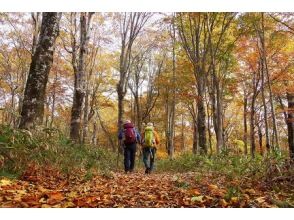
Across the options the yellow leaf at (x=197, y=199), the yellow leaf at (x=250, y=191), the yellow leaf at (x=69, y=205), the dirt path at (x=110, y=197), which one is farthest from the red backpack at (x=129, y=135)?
the yellow leaf at (x=69, y=205)

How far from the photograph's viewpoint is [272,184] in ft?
16.9

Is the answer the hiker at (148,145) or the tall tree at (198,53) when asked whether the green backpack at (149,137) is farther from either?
the tall tree at (198,53)

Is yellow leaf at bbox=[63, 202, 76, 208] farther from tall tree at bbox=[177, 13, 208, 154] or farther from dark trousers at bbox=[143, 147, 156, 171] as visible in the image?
tall tree at bbox=[177, 13, 208, 154]

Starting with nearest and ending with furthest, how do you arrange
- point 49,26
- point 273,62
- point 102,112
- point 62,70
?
point 49,26, point 273,62, point 62,70, point 102,112

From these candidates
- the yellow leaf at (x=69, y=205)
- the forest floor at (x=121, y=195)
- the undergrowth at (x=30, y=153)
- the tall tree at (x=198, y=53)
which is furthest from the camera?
the tall tree at (x=198, y=53)

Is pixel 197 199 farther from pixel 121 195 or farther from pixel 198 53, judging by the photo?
pixel 198 53

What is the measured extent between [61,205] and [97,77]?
22.8 meters

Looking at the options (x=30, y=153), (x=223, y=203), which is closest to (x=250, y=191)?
(x=223, y=203)

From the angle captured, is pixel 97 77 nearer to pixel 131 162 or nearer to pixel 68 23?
pixel 68 23

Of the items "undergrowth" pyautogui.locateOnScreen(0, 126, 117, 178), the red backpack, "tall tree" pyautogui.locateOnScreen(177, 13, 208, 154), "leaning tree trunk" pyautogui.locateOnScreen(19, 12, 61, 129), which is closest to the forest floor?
"undergrowth" pyautogui.locateOnScreen(0, 126, 117, 178)

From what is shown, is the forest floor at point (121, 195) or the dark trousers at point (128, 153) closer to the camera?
the forest floor at point (121, 195)

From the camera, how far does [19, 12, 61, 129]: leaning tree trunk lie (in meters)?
6.80

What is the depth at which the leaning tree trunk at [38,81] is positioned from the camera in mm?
6805
